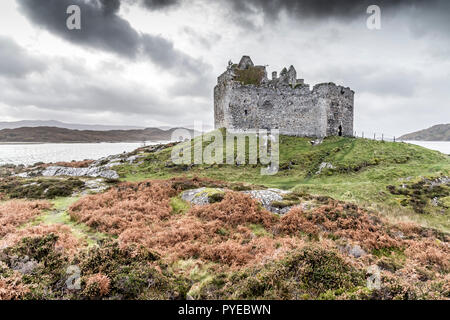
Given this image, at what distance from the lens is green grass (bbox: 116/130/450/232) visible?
824 inches

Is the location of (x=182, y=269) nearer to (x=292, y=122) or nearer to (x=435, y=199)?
(x=435, y=199)

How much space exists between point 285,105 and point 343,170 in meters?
19.2

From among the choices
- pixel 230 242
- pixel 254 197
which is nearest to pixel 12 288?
pixel 230 242

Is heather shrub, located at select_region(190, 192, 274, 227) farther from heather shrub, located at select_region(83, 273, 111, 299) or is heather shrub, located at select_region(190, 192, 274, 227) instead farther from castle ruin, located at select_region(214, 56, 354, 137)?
castle ruin, located at select_region(214, 56, 354, 137)

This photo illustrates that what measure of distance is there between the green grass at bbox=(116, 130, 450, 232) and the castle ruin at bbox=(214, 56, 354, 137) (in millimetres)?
3445

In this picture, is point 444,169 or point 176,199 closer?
point 176,199

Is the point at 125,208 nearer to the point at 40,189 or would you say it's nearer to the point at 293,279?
the point at 40,189

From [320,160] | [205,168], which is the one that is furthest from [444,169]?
[205,168]

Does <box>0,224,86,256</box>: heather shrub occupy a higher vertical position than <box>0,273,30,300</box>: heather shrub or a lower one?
lower

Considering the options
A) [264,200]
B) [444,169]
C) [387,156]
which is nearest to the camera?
[264,200]

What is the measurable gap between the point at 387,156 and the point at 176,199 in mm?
30822

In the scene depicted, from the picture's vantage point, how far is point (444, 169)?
2608cm

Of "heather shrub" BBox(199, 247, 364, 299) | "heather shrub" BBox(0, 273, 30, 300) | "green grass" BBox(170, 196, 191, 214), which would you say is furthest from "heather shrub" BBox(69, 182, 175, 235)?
"heather shrub" BBox(199, 247, 364, 299)

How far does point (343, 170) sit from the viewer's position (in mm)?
29078
